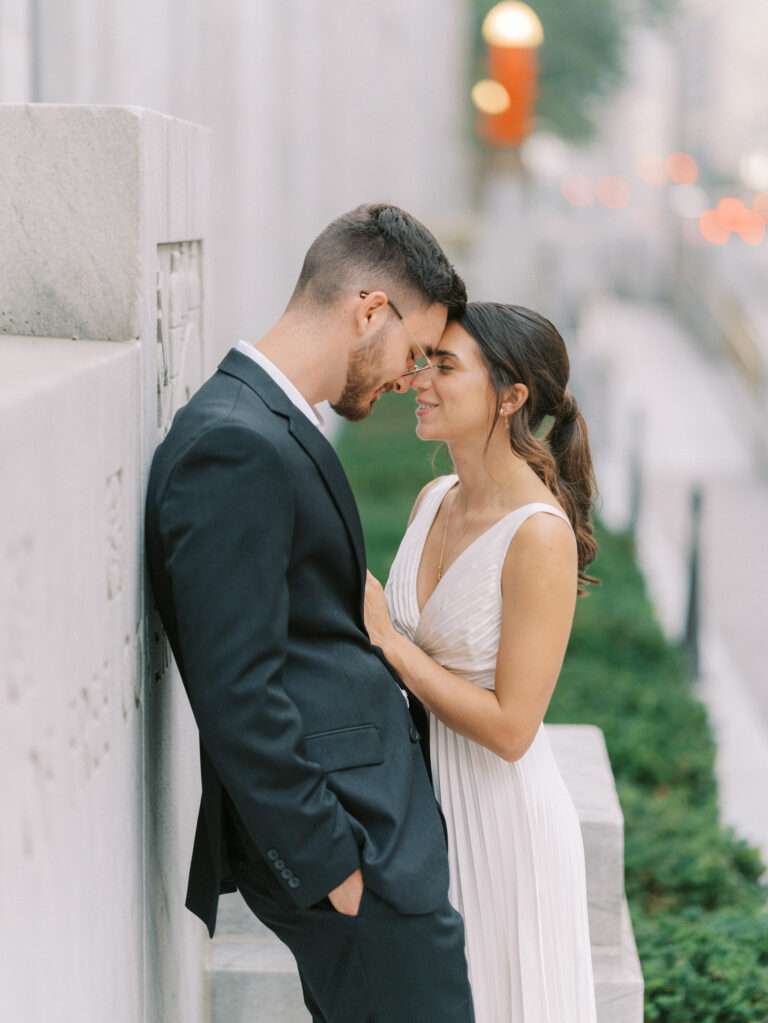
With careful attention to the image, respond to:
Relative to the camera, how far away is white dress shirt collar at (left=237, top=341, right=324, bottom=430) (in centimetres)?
262

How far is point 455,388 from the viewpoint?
10.3 feet

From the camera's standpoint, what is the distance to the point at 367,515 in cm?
1136

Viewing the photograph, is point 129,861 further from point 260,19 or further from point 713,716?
point 260,19

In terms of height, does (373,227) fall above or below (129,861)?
above

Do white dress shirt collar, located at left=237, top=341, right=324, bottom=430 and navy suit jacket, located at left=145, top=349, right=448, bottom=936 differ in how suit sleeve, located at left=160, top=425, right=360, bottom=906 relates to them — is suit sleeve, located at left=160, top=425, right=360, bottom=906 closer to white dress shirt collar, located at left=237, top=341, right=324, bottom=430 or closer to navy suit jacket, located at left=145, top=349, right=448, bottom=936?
navy suit jacket, located at left=145, top=349, right=448, bottom=936

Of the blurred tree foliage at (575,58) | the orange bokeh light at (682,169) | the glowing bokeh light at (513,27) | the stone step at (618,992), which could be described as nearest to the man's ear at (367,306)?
the stone step at (618,992)

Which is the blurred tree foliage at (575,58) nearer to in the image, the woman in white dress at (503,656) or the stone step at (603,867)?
the stone step at (603,867)

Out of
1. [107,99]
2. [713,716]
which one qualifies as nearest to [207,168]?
[107,99]

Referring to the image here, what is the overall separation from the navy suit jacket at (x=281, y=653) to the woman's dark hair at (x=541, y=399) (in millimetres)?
648

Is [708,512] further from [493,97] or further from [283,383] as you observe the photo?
[283,383]

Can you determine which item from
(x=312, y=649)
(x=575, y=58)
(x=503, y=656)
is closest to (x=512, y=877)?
(x=503, y=656)

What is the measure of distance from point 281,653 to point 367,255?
767 millimetres

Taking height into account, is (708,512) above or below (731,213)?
below

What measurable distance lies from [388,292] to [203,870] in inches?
47.3
